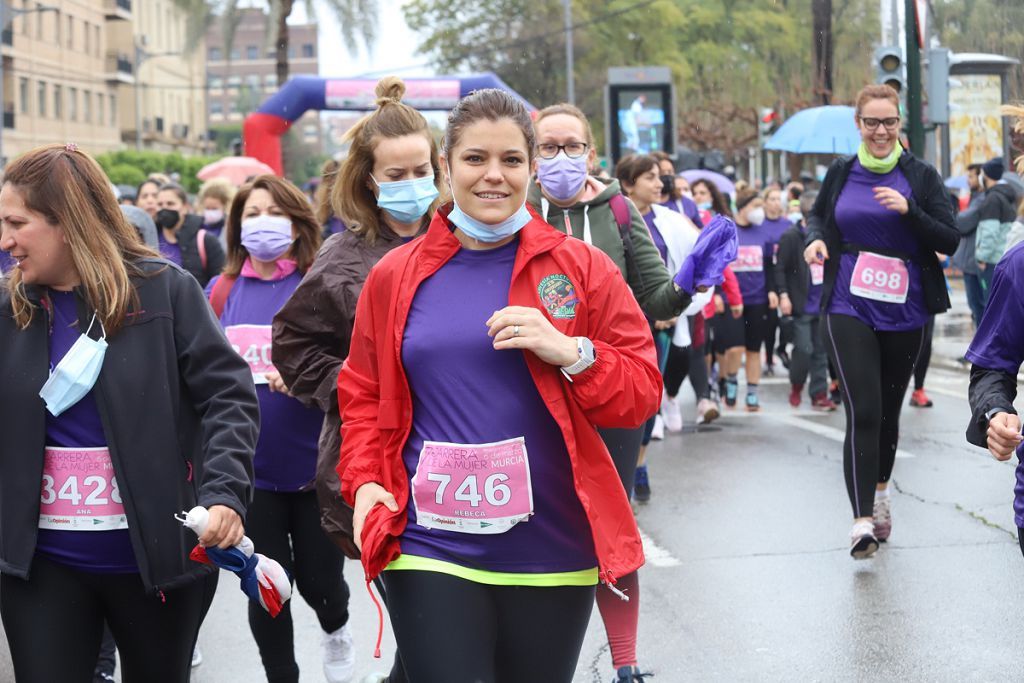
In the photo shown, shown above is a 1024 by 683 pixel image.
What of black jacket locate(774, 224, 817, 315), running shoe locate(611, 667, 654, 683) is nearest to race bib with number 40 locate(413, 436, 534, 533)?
running shoe locate(611, 667, 654, 683)

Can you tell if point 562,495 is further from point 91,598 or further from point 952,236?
point 952,236

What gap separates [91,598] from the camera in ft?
11.8

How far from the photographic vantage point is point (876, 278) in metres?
6.93

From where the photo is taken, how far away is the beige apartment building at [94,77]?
6015 centimetres

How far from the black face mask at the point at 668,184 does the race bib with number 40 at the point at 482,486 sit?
6914mm

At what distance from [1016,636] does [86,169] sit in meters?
4.05

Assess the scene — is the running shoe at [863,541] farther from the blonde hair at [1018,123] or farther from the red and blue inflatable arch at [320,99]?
the red and blue inflatable arch at [320,99]

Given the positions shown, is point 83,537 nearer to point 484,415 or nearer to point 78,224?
point 78,224

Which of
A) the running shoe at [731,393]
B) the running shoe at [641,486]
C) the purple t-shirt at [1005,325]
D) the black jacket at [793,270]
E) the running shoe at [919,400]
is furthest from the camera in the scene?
the running shoe at [731,393]

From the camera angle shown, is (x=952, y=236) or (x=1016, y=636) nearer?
(x=1016, y=636)

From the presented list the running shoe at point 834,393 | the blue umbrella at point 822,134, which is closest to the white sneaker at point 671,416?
the running shoe at point 834,393

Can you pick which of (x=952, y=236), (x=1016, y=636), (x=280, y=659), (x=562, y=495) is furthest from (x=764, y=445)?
(x=562, y=495)

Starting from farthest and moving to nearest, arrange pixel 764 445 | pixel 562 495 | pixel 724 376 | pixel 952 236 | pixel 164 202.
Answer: pixel 724 376 → pixel 764 445 → pixel 164 202 → pixel 952 236 → pixel 562 495

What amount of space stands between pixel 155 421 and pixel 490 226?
3.14 ft
